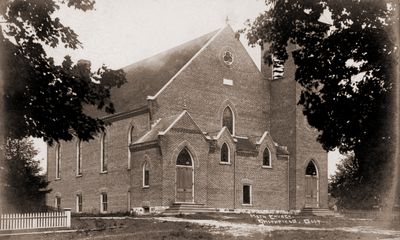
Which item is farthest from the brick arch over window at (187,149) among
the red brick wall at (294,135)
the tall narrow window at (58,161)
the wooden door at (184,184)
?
the tall narrow window at (58,161)

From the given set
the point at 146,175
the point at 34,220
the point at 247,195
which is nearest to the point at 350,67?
the point at 34,220

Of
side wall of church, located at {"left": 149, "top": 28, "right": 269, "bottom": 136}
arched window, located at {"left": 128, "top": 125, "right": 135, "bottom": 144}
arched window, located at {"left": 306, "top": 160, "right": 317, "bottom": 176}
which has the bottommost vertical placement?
arched window, located at {"left": 306, "top": 160, "right": 317, "bottom": 176}

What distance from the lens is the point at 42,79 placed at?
41.5ft

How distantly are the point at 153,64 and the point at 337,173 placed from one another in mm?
37846

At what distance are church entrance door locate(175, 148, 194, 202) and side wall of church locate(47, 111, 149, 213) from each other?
3539mm

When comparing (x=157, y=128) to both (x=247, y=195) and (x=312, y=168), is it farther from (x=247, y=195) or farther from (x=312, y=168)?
(x=312, y=168)

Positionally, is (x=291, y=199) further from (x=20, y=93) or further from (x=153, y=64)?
(x=20, y=93)

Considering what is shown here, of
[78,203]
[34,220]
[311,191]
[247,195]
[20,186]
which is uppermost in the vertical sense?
[20,186]

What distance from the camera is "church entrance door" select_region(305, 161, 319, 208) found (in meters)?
42.0

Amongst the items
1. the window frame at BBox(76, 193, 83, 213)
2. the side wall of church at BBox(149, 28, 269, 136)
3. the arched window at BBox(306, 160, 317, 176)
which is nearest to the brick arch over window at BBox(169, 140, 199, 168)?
the side wall of church at BBox(149, 28, 269, 136)

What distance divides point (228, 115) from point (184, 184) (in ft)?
26.1

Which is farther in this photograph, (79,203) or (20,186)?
(79,203)

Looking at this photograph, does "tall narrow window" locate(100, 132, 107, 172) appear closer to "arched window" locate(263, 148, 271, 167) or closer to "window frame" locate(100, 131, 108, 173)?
"window frame" locate(100, 131, 108, 173)

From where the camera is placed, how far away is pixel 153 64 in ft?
149
